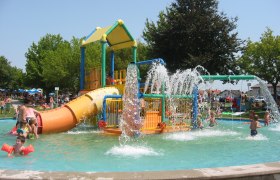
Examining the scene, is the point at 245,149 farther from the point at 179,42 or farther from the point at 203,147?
the point at 179,42

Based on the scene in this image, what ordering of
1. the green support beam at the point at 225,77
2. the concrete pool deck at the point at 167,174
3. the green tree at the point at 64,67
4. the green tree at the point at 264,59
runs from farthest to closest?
1. the green tree at the point at 64,67
2. the green tree at the point at 264,59
3. the green support beam at the point at 225,77
4. the concrete pool deck at the point at 167,174

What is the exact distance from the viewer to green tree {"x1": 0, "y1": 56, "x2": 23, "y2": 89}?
80.2 meters

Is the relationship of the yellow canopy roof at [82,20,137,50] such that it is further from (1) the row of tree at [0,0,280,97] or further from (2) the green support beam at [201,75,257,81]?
(1) the row of tree at [0,0,280,97]

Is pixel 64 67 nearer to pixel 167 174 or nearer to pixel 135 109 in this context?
pixel 135 109

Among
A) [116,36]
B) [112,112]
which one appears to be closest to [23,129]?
[112,112]

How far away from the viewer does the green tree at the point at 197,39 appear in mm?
32375

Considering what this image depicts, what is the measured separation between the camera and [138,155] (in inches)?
332

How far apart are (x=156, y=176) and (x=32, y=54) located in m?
55.9

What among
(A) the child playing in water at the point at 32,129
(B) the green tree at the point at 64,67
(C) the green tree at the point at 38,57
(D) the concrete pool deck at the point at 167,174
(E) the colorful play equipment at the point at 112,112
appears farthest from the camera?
(C) the green tree at the point at 38,57

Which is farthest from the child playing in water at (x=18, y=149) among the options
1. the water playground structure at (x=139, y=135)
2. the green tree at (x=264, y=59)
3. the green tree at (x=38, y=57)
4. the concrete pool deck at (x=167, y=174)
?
the green tree at (x=38, y=57)

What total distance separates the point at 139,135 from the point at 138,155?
3375mm

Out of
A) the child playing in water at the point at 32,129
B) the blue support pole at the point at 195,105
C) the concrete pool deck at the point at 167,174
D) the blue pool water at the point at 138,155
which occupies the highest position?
the blue support pole at the point at 195,105

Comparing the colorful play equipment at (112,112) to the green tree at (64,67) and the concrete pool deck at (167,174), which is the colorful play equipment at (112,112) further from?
the green tree at (64,67)

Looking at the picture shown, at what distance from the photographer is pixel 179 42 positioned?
32938mm
